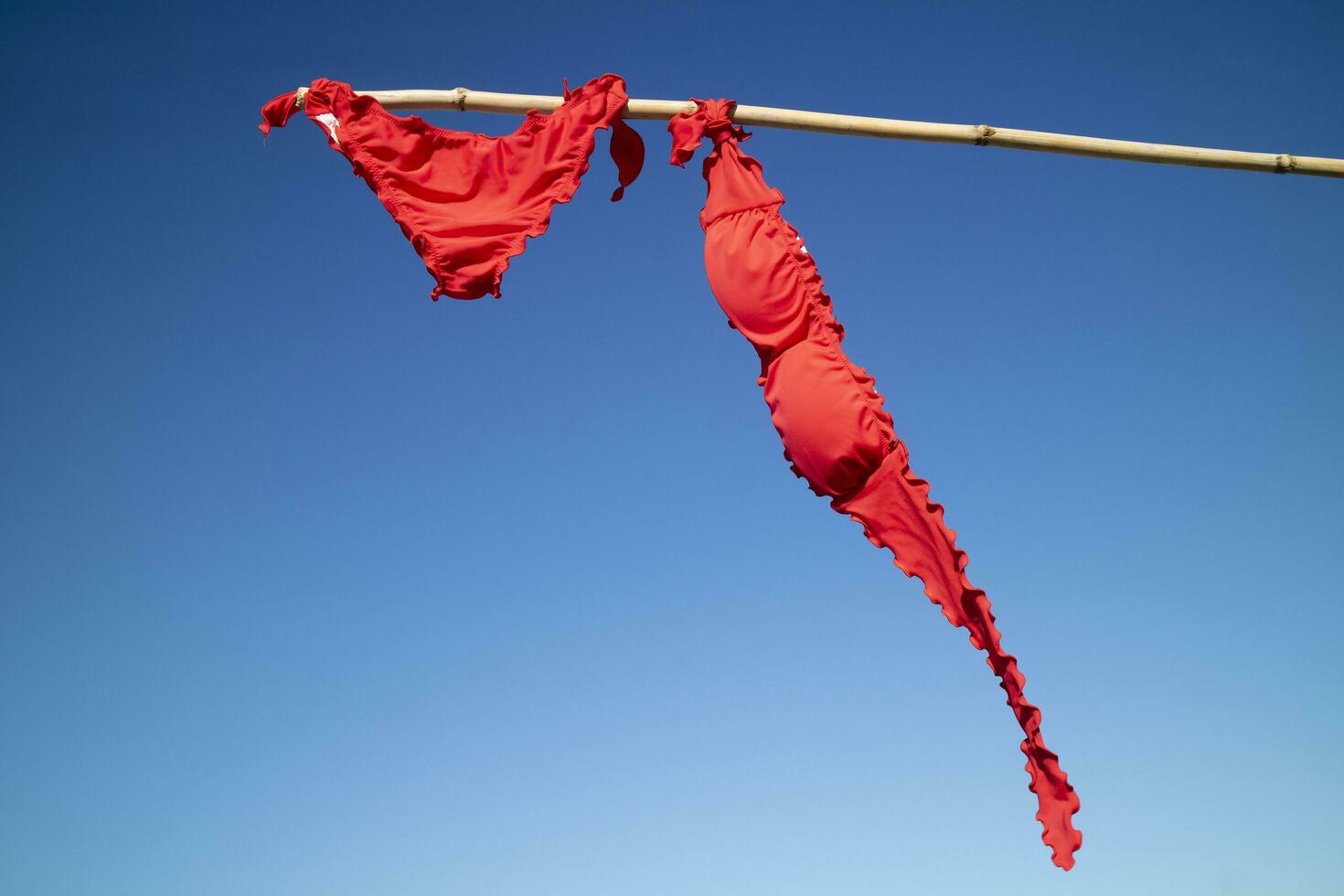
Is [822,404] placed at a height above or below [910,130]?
below

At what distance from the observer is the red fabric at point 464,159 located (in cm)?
638

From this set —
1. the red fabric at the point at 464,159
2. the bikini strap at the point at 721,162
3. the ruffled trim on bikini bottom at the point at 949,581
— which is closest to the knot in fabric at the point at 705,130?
the bikini strap at the point at 721,162

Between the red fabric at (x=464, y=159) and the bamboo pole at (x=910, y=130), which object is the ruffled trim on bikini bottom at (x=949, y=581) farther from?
the red fabric at (x=464, y=159)

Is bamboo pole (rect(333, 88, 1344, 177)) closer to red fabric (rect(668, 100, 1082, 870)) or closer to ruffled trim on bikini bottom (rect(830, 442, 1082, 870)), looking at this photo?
red fabric (rect(668, 100, 1082, 870))

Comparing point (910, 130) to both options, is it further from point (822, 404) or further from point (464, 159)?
point (464, 159)

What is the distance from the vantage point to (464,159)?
656 centimetres

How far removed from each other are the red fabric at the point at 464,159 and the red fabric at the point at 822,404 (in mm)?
481

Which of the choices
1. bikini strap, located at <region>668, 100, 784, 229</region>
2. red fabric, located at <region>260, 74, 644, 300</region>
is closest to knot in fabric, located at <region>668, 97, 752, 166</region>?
bikini strap, located at <region>668, 100, 784, 229</region>

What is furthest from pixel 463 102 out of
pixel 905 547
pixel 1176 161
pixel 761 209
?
pixel 1176 161

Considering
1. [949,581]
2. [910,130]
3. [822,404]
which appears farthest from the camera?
[910,130]

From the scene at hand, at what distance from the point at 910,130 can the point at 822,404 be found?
4.90 feet

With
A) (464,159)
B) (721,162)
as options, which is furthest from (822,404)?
(464,159)

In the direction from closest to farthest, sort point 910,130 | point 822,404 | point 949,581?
point 949,581 → point 822,404 → point 910,130

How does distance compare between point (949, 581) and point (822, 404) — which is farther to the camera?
point (822, 404)
